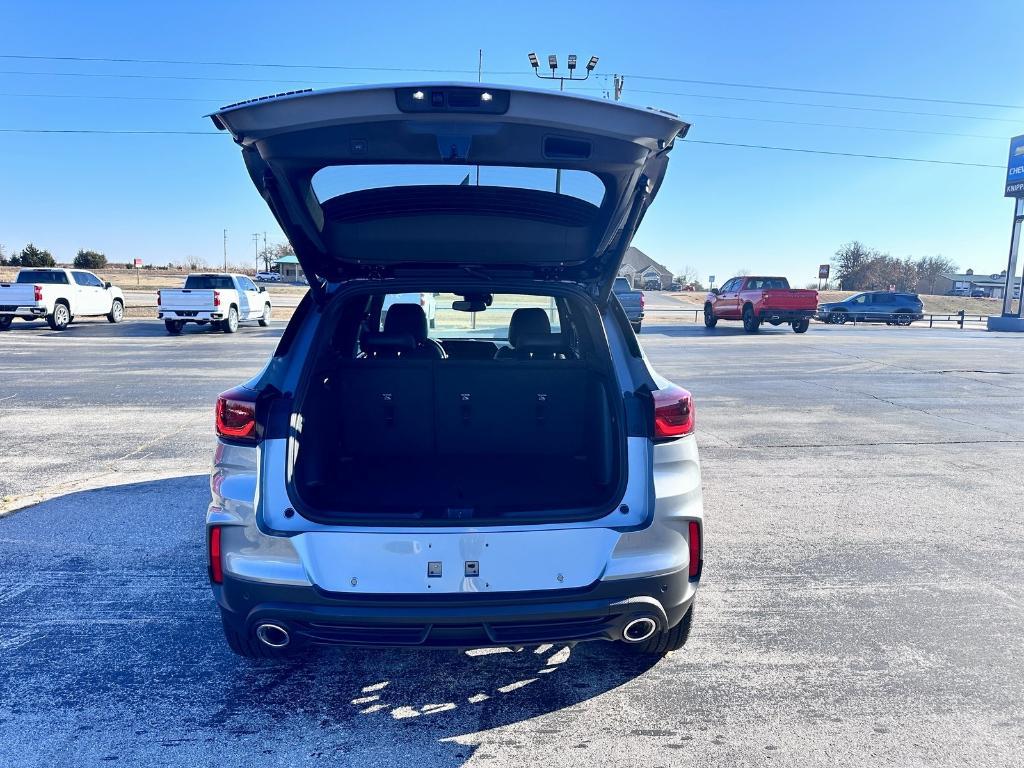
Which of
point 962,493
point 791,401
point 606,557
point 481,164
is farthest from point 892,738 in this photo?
point 791,401

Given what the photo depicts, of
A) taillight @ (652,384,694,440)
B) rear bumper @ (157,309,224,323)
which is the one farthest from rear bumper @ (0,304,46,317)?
taillight @ (652,384,694,440)

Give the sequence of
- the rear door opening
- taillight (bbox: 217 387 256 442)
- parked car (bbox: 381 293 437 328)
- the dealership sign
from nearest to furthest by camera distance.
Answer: taillight (bbox: 217 387 256 442) → the rear door opening → parked car (bbox: 381 293 437 328) → the dealership sign

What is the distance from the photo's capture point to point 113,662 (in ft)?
9.55

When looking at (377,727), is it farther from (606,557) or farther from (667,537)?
(667,537)

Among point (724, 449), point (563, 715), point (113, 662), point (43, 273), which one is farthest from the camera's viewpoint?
point (43, 273)

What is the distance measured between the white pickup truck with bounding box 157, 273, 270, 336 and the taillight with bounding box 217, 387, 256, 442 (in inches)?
747

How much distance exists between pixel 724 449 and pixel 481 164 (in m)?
5.02

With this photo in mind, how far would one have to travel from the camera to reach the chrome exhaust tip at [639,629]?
2.43m

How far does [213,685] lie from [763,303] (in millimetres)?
23178

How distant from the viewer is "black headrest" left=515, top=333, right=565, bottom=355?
12.0 ft

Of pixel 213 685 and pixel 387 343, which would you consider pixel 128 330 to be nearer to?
pixel 387 343

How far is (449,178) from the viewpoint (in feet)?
9.36

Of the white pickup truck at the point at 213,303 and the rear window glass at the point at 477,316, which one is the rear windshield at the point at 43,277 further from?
the rear window glass at the point at 477,316

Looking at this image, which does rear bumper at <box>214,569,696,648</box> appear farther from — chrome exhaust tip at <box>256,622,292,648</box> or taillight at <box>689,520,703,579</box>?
taillight at <box>689,520,703,579</box>
